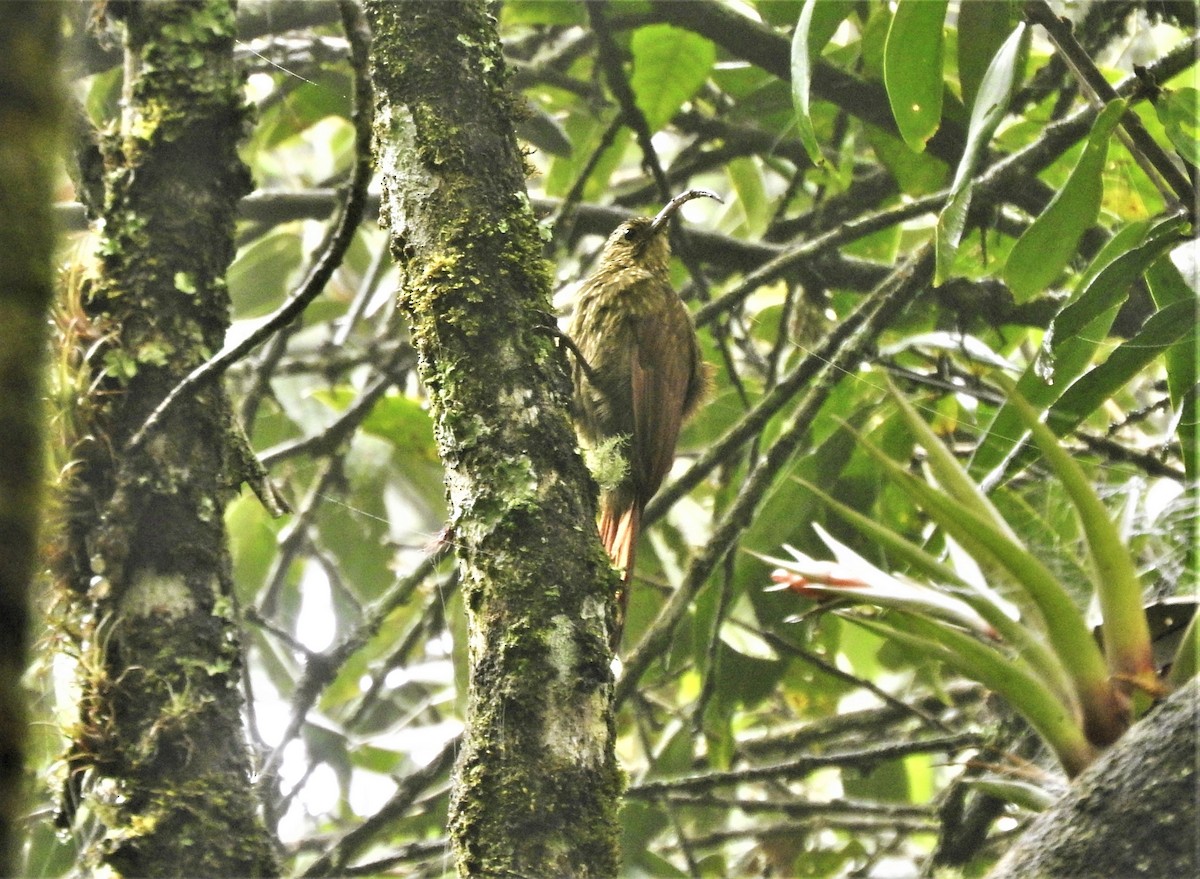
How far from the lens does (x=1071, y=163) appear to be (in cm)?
300

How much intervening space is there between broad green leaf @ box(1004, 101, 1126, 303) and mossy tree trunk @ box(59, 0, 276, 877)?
1.36 m

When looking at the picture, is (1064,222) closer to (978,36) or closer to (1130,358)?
(1130,358)

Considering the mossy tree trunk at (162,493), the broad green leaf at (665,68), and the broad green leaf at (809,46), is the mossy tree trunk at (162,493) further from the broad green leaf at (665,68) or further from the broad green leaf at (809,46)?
the broad green leaf at (665,68)

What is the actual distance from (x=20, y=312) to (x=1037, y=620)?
40.1 inches

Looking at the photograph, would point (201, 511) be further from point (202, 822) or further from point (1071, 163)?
point (1071, 163)

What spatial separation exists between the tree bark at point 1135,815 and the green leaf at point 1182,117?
1.36m

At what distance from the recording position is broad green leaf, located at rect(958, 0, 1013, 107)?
2357mm

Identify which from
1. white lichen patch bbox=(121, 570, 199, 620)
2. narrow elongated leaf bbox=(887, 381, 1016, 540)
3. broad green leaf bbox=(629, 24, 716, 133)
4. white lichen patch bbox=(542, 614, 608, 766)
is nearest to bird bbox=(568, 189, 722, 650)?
broad green leaf bbox=(629, 24, 716, 133)

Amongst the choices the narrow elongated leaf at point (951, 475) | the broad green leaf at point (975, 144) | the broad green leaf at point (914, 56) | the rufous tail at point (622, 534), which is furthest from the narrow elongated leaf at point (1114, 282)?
the rufous tail at point (622, 534)

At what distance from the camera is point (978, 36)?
93.3 inches

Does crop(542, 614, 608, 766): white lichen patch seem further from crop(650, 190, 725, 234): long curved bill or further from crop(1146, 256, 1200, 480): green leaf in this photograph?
crop(650, 190, 725, 234): long curved bill

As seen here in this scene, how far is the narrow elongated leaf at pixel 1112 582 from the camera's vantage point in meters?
1.08

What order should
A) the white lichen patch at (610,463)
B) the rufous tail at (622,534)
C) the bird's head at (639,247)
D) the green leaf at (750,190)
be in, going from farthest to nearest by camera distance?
the green leaf at (750,190)
the bird's head at (639,247)
the white lichen patch at (610,463)
the rufous tail at (622,534)

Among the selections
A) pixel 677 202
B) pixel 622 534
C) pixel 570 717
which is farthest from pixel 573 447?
pixel 677 202
